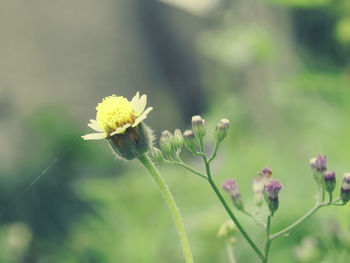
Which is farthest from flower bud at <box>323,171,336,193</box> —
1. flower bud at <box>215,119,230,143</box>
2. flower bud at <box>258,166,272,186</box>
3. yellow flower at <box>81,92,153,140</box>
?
yellow flower at <box>81,92,153,140</box>

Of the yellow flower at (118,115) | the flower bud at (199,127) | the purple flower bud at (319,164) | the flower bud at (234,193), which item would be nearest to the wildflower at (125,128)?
the yellow flower at (118,115)

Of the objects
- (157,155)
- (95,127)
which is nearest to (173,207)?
(157,155)

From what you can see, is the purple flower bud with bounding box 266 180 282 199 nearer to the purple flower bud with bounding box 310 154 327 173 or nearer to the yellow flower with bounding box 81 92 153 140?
the purple flower bud with bounding box 310 154 327 173

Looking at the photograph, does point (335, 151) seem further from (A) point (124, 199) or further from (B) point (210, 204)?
(A) point (124, 199)

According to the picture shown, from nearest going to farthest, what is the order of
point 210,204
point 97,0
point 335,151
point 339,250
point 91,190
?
point 339,250, point 335,151, point 91,190, point 210,204, point 97,0

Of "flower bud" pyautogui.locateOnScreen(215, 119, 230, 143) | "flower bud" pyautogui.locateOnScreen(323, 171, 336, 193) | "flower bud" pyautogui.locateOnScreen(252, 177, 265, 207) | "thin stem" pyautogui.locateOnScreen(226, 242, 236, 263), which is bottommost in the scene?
"thin stem" pyautogui.locateOnScreen(226, 242, 236, 263)

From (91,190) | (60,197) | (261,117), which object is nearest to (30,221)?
(60,197)
